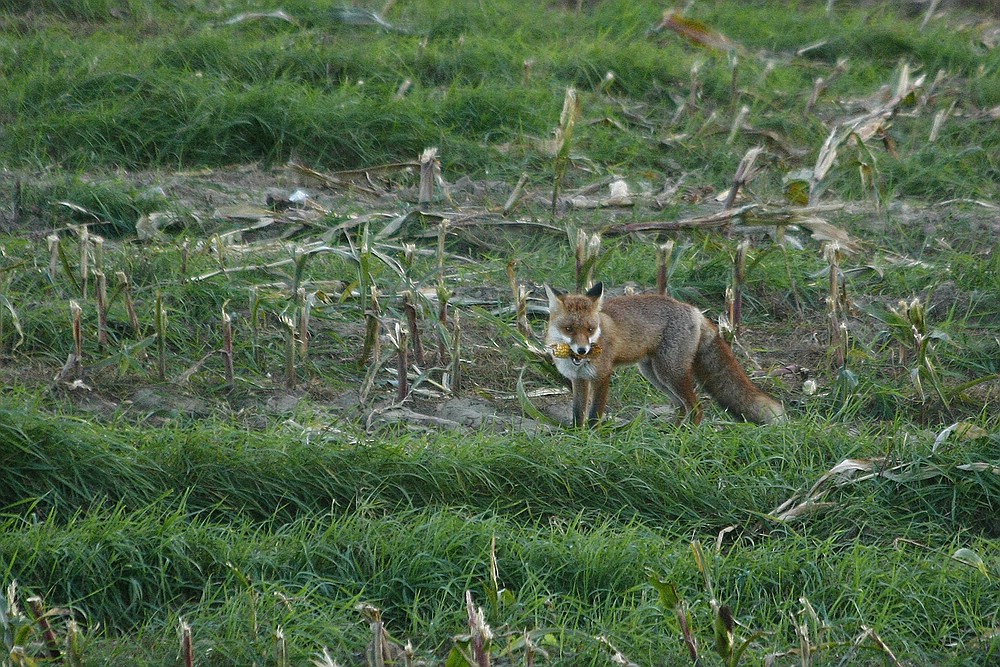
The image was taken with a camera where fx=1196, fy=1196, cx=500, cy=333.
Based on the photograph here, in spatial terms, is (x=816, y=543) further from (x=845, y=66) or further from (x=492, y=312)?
(x=845, y=66)

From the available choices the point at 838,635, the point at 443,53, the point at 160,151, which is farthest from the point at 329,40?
the point at 838,635

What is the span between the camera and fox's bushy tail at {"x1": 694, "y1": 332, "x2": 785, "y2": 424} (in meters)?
5.95

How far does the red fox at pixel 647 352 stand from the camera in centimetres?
575

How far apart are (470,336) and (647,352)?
1054 millimetres

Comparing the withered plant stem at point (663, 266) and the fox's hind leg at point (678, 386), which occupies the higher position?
the withered plant stem at point (663, 266)

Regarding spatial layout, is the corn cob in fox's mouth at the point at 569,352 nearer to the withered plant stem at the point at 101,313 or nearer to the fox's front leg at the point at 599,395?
the fox's front leg at the point at 599,395

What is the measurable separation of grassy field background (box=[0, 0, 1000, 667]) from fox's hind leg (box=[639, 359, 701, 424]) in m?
0.15

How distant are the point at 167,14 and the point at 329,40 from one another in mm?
1627

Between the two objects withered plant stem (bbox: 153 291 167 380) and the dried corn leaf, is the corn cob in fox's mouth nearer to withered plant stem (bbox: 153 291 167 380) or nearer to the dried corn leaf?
withered plant stem (bbox: 153 291 167 380)

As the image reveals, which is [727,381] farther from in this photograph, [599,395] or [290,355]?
[290,355]

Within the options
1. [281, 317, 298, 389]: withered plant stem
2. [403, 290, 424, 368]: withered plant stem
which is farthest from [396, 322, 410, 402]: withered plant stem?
[281, 317, 298, 389]: withered plant stem

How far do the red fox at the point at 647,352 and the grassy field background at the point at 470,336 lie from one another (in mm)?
210

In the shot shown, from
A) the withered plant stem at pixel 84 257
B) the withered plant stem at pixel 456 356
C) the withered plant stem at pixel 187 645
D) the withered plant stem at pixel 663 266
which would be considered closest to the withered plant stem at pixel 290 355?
the withered plant stem at pixel 456 356

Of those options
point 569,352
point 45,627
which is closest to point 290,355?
point 569,352
